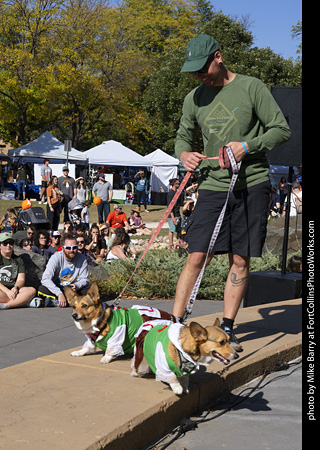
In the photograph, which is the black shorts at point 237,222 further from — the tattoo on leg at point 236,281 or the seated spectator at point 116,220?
the seated spectator at point 116,220

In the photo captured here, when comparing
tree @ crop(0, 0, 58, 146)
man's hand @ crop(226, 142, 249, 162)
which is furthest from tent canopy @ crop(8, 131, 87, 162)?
man's hand @ crop(226, 142, 249, 162)

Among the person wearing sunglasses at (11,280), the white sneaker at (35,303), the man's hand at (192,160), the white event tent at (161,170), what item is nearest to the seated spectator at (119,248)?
the person wearing sunglasses at (11,280)

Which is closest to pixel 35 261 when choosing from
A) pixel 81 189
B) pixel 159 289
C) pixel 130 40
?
pixel 159 289

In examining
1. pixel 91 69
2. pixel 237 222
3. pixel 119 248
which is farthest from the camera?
pixel 91 69

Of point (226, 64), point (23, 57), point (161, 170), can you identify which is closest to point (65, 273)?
point (161, 170)

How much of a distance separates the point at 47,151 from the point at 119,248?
23.8 metres

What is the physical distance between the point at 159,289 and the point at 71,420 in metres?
5.67

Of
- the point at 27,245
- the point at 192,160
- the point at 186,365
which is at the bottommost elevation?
the point at 186,365

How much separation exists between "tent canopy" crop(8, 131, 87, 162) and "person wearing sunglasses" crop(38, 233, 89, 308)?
2497 centimetres

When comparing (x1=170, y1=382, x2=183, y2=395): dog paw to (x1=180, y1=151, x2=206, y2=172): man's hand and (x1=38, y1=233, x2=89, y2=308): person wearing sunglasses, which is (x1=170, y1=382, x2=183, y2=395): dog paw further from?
(x1=38, y1=233, x2=89, y2=308): person wearing sunglasses

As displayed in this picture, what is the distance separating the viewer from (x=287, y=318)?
673cm

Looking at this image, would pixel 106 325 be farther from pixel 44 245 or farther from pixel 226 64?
pixel 226 64

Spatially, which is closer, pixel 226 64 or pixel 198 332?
pixel 198 332

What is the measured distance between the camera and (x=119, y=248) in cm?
1159
